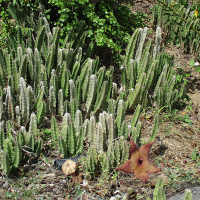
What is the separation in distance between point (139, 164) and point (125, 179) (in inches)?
8.0

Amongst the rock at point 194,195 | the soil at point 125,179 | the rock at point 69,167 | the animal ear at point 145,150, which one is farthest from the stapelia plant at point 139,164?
the rock at point 69,167

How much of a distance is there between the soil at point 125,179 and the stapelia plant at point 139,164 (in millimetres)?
145

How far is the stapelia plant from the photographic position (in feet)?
9.32

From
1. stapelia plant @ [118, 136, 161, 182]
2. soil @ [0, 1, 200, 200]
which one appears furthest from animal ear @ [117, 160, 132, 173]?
soil @ [0, 1, 200, 200]

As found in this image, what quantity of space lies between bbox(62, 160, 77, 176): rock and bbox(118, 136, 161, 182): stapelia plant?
1.38 feet

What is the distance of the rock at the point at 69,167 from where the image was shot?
2.89m

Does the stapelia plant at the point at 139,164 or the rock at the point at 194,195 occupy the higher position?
the stapelia plant at the point at 139,164

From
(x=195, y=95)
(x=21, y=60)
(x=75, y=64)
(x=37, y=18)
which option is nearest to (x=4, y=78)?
(x=21, y=60)

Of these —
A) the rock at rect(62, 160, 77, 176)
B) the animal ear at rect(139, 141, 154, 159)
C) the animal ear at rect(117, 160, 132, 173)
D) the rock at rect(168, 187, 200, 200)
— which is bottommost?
the rock at rect(168, 187, 200, 200)

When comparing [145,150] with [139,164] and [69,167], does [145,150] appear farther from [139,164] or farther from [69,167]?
[69,167]

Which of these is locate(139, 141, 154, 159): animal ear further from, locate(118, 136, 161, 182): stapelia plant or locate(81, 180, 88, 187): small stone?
locate(81, 180, 88, 187): small stone

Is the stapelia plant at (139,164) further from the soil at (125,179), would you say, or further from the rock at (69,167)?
the rock at (69,167)

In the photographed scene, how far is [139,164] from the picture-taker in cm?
290

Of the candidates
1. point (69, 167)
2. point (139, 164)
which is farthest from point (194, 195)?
point (69, 167)
